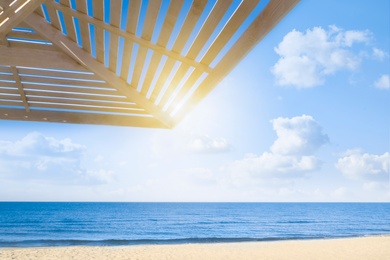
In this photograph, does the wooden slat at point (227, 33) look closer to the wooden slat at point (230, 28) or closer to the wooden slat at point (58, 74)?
the wooden slat at point (230, 28)

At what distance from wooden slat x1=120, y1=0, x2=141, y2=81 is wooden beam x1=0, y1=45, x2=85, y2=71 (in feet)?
0.80

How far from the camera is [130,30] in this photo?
1883mm

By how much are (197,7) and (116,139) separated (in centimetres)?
→ 7181

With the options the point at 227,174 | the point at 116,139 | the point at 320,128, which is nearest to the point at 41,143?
the point at 116,139

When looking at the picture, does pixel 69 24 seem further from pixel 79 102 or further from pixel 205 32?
pixel 205 32

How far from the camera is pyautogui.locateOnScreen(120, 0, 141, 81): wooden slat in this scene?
1.68 metres

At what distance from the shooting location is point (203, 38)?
1.68 meters

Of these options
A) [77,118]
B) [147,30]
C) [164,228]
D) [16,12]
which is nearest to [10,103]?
[77,118]

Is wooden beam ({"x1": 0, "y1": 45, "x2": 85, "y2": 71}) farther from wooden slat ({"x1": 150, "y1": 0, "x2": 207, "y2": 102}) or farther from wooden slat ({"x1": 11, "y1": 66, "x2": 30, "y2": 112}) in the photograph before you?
wooden slat ({"x1": 150, "y1": 0, "x2": 207, "y2": 102})

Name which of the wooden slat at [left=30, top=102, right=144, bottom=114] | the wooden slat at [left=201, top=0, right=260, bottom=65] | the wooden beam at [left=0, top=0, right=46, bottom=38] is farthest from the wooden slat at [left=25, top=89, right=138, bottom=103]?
the wooden slat at [left=201, top=0, right=260, bottom=65]

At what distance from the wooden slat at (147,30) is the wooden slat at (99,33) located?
0.66ft

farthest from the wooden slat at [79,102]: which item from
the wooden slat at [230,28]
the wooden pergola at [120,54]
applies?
the wooden slat at [230,28]

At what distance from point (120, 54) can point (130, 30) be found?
1.06ft

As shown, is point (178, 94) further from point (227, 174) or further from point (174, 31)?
point (227, 174)
